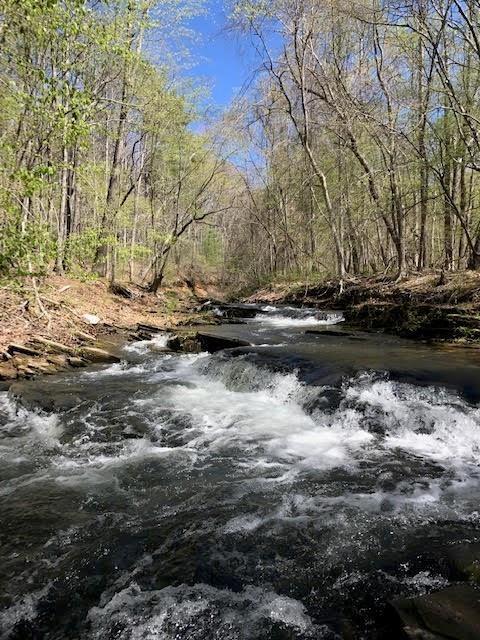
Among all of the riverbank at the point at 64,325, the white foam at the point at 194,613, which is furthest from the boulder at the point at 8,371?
the white foam at the point at 194,613

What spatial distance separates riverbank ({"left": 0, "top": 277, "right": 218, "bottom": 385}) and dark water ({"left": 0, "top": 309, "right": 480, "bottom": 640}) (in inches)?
42.9

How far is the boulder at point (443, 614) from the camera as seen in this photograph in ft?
8.36

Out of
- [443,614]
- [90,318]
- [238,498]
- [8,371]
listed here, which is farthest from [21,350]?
[443,614]

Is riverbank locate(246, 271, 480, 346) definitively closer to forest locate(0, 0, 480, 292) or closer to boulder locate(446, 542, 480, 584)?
forest locate(0, 0, 480, 292)

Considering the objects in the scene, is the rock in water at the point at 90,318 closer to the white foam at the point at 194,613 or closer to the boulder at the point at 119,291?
the boulder at the point at 119,291

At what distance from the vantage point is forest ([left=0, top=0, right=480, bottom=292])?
7.96 metres

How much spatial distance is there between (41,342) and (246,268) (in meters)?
27.7

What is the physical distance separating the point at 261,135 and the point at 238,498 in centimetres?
2651

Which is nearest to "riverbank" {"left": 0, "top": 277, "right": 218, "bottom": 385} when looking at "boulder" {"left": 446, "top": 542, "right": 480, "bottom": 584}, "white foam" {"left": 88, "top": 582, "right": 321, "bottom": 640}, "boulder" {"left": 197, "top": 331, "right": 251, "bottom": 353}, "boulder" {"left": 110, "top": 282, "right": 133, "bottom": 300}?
"boulder" {"left": 110, "top": 282, "right": 133, "bottom": 300}

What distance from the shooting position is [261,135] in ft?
90.7

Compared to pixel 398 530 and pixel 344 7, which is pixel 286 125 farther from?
pixel 398 530

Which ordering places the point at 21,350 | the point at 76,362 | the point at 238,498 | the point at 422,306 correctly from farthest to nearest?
the point at 422,306, the point at 76,362, the point at 21,350, the point at 238,498

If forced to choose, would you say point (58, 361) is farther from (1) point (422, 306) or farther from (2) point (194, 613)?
(1) point (422, 306)

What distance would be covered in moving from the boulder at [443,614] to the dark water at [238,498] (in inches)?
7.0
